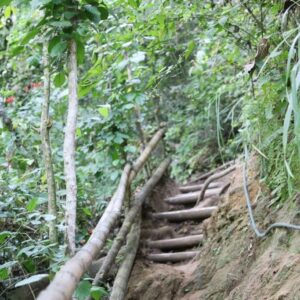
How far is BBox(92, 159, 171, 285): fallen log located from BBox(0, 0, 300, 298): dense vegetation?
33 centimetres

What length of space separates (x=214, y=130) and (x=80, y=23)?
203 inches

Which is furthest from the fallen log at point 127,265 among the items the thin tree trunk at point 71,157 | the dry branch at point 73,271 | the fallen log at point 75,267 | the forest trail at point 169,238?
the thin tree trunk at point 71,157

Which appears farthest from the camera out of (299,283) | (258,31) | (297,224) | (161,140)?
(161,140)

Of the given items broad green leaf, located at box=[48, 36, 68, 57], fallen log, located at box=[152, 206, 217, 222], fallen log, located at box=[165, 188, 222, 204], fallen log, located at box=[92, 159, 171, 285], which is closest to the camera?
broad green leaf, located at box=[48, 36, 68, 57]

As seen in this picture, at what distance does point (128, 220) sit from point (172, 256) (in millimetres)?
559

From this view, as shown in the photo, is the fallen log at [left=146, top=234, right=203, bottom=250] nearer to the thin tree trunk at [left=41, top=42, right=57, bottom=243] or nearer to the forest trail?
the forest trail

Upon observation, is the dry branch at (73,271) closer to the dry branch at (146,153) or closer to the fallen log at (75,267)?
the fallen log at (75,267)

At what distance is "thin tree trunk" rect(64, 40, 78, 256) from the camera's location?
2861mm

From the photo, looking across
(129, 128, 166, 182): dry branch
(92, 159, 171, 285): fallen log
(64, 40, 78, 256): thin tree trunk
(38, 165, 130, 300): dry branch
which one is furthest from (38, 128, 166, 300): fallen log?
(129, 128, 166, 182): dry branch

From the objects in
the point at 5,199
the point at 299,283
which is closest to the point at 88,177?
the point at 5,199

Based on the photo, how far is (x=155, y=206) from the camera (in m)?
5.80

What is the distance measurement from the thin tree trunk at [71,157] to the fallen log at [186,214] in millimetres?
2548

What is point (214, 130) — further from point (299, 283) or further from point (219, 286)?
point (299, 283)

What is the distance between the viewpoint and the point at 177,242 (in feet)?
16.5
